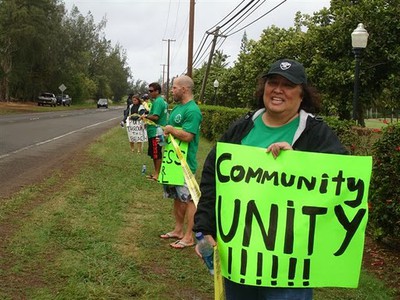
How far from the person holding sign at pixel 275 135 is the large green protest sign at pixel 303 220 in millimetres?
23

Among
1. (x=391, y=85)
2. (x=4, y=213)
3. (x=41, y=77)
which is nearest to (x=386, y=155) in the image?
(x=4, y=213)

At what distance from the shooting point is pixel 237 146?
2625 millimetres

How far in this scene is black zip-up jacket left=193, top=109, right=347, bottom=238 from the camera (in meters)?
2.55

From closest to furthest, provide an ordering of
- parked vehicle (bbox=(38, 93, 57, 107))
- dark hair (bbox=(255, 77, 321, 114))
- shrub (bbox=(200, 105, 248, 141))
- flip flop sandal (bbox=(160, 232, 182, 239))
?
dark hair (bbox=(255, 77, 321, 114)), flip flop sandal (bbox=(160, 232, 182, 239)), shrub (bbox=(200, 105, 248, 141)), parked vehicle (bbox=(38, 93, 57, 107))

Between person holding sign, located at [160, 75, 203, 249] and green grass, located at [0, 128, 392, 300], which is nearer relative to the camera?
green grass, located at [0, 128, 392, 300]

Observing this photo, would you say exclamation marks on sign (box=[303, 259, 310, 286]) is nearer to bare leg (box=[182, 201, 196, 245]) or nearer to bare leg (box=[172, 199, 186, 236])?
bare leg (box=[182, 201, 196, 245])

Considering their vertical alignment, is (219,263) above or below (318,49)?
below

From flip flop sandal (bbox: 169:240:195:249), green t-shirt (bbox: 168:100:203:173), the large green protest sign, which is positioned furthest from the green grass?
the large green protest sign

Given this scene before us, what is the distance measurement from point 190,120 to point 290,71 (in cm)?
281

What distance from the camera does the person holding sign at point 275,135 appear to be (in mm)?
2518

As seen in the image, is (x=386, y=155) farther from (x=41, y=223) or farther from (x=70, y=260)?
(x=41, y=223)

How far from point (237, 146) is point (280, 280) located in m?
0.67

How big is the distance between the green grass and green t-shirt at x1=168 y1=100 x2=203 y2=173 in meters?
1.02

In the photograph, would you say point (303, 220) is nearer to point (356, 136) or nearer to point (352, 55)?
point (356, 136)
